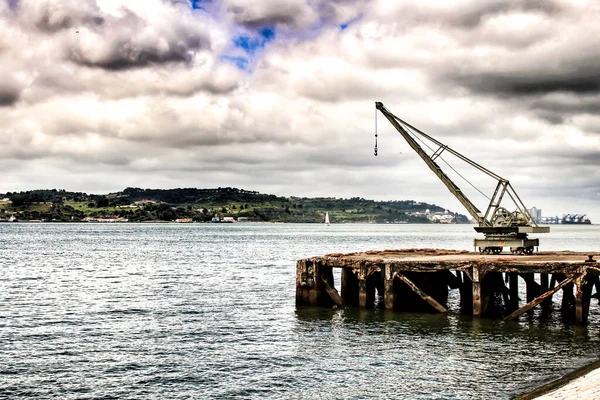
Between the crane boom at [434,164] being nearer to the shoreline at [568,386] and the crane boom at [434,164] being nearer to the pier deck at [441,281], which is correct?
the pier deck at [441,281]

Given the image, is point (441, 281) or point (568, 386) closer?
point (568, 386)

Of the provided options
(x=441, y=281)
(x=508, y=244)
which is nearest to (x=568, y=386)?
(x=441, y=281)

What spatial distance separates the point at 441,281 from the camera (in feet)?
115

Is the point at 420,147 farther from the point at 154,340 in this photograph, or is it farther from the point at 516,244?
the point at 154,340

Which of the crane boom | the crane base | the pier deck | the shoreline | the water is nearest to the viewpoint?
the shoreline

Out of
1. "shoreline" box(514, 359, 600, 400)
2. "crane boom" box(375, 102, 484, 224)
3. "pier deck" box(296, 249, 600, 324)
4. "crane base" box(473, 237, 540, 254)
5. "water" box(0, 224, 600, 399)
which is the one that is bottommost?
"water" box(0, 224, 600, 399)

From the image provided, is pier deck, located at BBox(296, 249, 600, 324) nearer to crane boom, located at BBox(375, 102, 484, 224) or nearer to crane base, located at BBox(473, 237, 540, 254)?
crane base, located at BBox(473, 237, 540, 254)

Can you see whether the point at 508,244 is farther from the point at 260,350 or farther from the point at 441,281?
the point at 260,350

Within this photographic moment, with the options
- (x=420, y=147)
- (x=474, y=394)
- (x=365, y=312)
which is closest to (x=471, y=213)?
(x=420, y=147)

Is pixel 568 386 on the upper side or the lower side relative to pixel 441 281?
lower

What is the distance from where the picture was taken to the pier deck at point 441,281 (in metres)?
27.3

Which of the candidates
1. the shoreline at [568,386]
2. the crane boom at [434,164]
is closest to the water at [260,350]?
the shoreline at [568,386]

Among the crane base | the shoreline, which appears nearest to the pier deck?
the crane base

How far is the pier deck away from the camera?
2730cm
